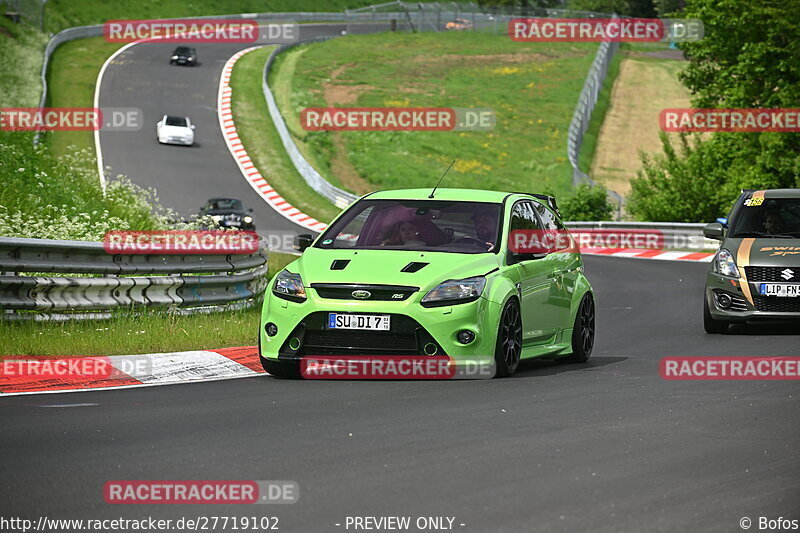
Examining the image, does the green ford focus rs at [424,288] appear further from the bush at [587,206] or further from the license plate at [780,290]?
the bush at [587,206]

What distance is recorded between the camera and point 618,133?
6681 centimetres

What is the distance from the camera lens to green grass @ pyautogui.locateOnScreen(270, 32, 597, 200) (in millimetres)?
55781

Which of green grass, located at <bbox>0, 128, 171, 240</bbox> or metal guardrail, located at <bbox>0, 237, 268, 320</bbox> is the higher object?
green grass, located at <bbox>0, 128, 171, 240</bbox>

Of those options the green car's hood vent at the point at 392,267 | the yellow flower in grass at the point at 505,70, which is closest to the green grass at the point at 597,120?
the yellow flower in grass at the point at 505,70

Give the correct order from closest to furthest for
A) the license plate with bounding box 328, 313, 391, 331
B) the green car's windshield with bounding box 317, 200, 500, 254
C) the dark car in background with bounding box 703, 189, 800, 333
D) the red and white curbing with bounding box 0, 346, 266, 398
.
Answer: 1. the red and white curbing with bounding box 0, 346, 266, 398
2. the license plate with bounding box 328, 313, 391, 331
3. the green car's windshield with bounding box 317, 200, 500, 254
4. the dark car in background with bounding box 703, 189, 800, 333

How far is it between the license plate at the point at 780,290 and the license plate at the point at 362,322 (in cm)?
664

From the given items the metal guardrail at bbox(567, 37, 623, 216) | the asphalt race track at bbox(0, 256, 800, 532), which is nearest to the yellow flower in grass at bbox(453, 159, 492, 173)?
the metal guardrail at bbox(567, 37, 623, 216)

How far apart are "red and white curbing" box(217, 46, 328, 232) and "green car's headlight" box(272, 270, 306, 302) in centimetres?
2493

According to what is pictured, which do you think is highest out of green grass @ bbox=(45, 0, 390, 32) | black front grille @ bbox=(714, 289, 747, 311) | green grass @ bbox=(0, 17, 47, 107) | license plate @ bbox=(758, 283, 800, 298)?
green grass @ bbox=(45, 0, 390, 32)

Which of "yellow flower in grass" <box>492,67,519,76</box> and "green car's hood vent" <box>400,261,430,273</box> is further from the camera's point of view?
"yellow flower in grass" <box>492,67,519,76</box>

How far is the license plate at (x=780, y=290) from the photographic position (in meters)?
14.8

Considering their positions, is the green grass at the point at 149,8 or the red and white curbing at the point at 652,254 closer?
the red and white curbing at the point at 652,254

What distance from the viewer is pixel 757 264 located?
1501 cm

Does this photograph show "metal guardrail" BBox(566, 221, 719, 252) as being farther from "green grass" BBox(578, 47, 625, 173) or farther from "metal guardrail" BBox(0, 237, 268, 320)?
"green grass" BBox(578, 47, 625, 173)
